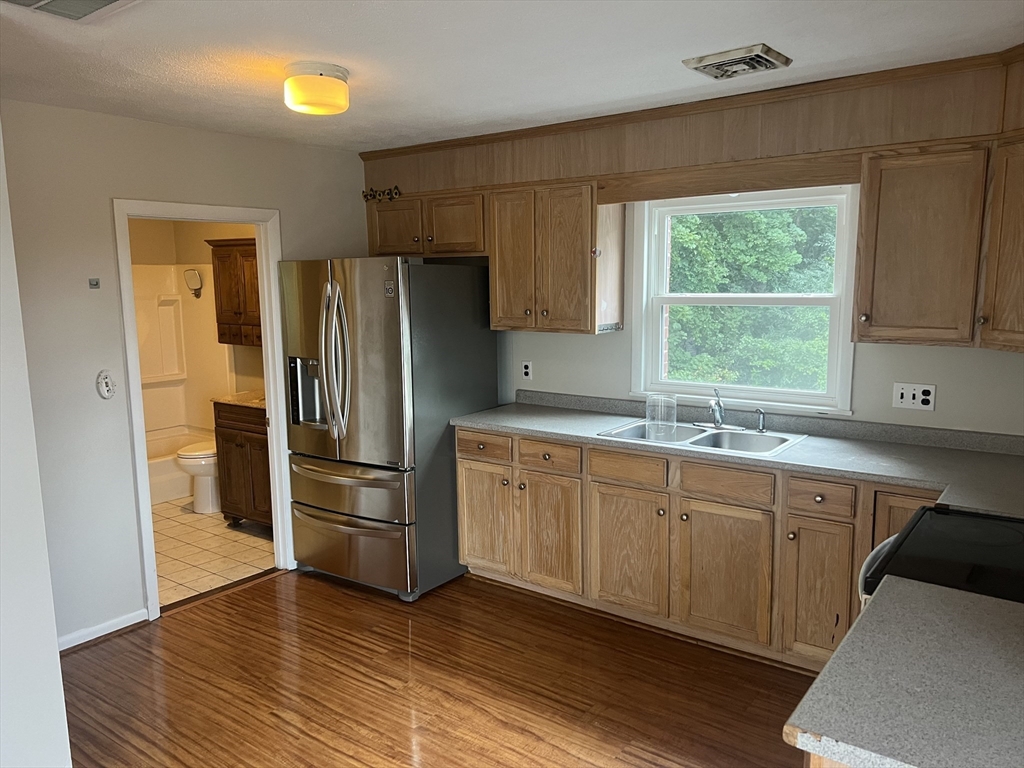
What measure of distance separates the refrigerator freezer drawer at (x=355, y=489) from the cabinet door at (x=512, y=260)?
37.9 inches

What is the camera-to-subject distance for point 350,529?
3.87 m

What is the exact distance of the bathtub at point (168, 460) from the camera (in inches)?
217

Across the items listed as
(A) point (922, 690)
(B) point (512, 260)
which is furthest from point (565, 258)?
(A) point (922, 690)

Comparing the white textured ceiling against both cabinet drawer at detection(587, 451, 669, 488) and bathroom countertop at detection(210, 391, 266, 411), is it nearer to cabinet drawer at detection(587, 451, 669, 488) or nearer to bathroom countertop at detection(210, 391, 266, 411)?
cabinet drawer at detection(587, 451, 669, 488)

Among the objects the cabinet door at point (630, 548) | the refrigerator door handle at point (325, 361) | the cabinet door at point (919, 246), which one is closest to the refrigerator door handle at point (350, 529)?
the refrigerator door handle at point (325, 361)

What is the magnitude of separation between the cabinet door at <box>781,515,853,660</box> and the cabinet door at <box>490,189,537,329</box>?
163cm

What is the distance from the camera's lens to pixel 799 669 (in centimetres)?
301

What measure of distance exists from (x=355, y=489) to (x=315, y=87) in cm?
204

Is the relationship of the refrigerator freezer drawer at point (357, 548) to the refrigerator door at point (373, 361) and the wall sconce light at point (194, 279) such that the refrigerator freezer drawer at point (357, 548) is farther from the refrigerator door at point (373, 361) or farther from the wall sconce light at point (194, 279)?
the wall sconce light at point (194, 279)

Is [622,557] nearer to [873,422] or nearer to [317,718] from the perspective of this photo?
[873,422]

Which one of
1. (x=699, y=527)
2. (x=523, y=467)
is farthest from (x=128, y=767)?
(x=699, y=527)

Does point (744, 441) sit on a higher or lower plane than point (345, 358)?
lower

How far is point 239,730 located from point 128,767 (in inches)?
14.1

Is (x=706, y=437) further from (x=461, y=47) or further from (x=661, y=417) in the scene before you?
(x=461, y=47)
